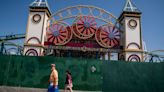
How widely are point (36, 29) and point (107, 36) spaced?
37.7ft

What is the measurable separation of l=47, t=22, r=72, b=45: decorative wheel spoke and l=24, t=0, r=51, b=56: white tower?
112 centimetres

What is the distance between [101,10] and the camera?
3106 centimetres

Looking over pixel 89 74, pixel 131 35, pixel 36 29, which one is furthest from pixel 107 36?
pixel 89 74

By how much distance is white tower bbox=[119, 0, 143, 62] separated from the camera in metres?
28.2

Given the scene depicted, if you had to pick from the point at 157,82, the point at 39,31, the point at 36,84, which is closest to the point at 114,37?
the point at 39,31

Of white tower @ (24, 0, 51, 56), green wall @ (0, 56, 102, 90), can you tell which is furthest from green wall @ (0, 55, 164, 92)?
white tower @ (24, 0, 51, 56)

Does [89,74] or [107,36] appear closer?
[89,74]

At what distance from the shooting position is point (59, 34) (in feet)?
96.2

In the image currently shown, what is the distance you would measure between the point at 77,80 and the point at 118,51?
17.0 m

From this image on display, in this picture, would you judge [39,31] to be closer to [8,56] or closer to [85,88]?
[8,56]

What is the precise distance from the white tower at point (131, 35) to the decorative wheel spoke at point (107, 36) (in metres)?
1.40

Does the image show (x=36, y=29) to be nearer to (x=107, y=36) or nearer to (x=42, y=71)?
(x=107, y=36)

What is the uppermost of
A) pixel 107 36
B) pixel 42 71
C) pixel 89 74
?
pixel 107 36

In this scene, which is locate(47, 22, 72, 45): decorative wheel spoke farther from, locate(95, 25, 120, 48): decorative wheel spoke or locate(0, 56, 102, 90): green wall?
locate(0, 56, 102, 90): green wall
